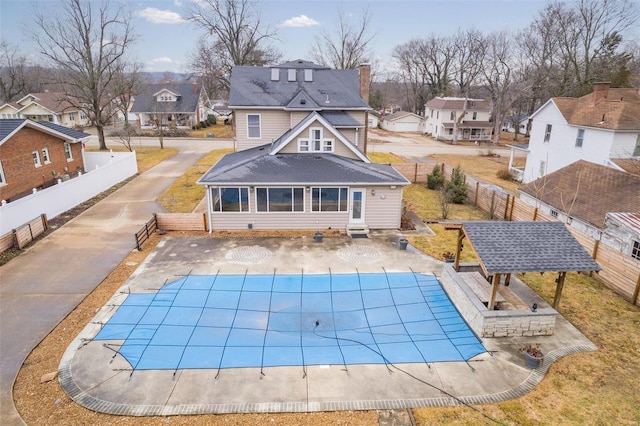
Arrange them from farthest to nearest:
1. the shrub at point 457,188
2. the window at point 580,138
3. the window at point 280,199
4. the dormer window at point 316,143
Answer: the window at point 580,138 → the shrub at point 457,188 → the dormer window at point 316,143 → the window at point 280,199

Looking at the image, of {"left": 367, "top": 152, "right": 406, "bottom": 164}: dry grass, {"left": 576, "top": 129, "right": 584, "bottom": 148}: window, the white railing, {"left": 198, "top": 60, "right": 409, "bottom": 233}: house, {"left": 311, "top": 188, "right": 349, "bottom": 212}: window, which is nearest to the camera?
the white railing

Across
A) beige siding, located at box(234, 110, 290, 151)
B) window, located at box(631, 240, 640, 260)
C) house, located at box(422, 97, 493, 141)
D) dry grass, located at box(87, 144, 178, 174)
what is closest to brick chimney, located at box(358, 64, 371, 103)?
beige siding, located at box(234, 110, 290, 151)

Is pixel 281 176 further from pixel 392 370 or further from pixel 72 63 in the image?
pixel 72 63

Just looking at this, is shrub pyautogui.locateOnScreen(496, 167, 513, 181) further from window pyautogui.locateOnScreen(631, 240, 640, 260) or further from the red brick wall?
the red brick wall

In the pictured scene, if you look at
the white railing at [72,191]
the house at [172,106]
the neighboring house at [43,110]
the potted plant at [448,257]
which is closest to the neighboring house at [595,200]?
the potted plant at [448,257]

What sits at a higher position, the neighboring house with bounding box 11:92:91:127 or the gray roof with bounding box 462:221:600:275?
the neighboring house with bounding box 11:92:91:127

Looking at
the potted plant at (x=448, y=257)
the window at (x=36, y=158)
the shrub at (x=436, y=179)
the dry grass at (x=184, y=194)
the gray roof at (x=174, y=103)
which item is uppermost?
the gray roof at (x=174, y=103)

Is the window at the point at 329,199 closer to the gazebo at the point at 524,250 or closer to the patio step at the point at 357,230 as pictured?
the patio step at the point at 357,230

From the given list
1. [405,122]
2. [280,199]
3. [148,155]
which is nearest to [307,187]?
[280,199]
